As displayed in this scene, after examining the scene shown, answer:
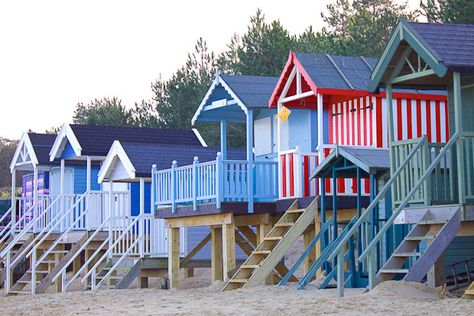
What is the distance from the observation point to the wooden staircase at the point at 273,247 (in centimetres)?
2153

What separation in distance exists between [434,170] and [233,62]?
3158 centimetres

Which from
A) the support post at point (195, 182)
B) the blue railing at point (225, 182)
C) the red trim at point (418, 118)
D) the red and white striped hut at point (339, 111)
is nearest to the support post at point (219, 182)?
the blue railing at point (225, 182)

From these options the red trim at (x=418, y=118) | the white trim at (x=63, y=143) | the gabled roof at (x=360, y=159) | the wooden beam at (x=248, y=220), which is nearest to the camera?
the gabled roof at (x=360, y=159)

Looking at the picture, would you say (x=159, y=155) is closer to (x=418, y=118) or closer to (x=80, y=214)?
(x=80, y=214)

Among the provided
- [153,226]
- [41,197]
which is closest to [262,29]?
[41,197]

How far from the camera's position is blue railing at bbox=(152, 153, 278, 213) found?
23.6 meters

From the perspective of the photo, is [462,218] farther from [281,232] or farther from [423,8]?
[423,8]

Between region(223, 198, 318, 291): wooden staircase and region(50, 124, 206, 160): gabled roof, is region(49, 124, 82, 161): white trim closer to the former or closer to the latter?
region(50, 124, 206, 160): gabled roof

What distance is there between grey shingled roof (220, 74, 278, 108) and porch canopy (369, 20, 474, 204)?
5719 mm

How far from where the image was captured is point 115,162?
29.7 meters

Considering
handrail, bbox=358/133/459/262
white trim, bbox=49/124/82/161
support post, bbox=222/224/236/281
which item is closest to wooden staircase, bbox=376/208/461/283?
handrail, bbox=358/133/459/262

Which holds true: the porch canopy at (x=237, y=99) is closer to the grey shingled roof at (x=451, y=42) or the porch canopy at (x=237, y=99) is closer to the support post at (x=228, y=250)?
the support post at (x=228, y=250)

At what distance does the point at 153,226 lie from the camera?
93.1ft

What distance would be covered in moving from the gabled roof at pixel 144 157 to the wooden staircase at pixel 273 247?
6.91m
